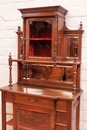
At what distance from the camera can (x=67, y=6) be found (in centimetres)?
208

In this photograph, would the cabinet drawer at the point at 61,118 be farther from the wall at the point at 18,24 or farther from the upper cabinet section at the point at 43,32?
the upper cabinet section at the point at 43,32

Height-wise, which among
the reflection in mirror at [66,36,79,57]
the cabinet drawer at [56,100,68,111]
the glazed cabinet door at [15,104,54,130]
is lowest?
the glazed cabinet door at [15,104,54,130]

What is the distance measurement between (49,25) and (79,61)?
487 millimetres

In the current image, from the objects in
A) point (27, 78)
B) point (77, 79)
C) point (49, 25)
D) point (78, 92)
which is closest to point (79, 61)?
point (77, 79)

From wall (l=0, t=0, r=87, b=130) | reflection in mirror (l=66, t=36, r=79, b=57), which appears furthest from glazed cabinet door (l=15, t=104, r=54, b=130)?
reflection in mirror (l=66, t=36, r=79, b=57)

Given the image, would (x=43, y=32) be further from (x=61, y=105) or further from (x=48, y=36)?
(x=61, y=105)

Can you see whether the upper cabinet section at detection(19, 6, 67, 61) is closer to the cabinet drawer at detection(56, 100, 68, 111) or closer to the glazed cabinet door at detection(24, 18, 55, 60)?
the glazed cabinet door at detection(24, 18, 55, 60)

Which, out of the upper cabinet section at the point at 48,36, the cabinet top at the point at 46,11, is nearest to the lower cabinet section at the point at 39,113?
the upper cabinet section at the point at 48,36

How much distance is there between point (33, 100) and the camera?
189 cm

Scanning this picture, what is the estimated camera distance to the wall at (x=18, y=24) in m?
2.04

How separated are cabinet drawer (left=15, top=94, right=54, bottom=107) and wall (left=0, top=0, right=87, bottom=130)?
463 millimetres

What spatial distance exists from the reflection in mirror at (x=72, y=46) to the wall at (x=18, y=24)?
0.24 ft

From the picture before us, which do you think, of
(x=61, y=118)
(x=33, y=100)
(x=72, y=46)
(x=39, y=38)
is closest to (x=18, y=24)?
(x=39, y=38)

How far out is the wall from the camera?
204cm
